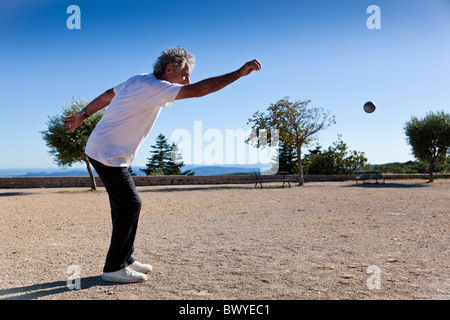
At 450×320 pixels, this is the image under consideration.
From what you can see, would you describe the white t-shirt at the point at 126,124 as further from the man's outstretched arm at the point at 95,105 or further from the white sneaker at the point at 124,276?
the white sneaker at the point at 124,276

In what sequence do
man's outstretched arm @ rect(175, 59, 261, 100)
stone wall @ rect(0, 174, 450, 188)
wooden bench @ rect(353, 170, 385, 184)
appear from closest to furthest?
man's outstretched arm @ rect(175, 59, 261, 100) → stone wall @ rect(0, 174, 450, 188) → wooden bench @ rect(353, 170, 385, 184)

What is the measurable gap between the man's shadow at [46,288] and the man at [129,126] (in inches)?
6.1

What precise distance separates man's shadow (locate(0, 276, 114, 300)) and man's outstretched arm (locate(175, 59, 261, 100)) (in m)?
1.84

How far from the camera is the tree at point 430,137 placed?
23.0 m

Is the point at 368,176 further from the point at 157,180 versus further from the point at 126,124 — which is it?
the point at 126,124

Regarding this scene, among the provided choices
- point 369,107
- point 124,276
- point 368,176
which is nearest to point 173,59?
point 124,276

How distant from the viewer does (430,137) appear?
76.0 feet

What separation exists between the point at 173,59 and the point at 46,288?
226cm

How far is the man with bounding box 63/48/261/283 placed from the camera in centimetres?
298

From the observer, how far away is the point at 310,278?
134 inches

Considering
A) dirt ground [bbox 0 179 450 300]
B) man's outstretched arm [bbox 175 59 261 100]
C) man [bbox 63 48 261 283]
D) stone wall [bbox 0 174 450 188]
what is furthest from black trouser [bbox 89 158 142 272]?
stone wall [bbox 0 174 450 188]

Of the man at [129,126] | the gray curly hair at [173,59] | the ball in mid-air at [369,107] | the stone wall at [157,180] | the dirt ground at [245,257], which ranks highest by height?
the ball in mid-air at [369,107]

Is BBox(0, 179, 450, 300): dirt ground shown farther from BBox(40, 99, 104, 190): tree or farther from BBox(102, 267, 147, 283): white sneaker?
BBox(40, 99, 104, 190): tree

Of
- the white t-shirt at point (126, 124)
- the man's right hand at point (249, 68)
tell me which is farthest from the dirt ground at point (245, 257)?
the man's right hand at point (249, 68)
